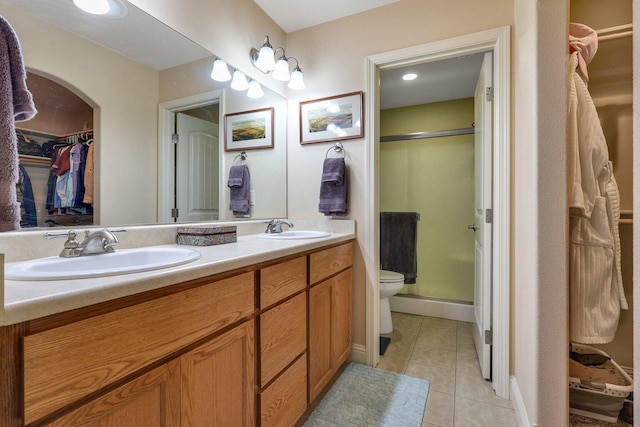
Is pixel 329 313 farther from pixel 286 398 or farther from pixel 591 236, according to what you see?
pixel 591 236

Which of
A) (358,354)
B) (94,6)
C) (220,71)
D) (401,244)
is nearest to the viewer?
(94,6)

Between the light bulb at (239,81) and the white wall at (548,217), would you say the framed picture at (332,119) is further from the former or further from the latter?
the white wall at (548,217)

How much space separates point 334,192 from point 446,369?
1322 millimetres

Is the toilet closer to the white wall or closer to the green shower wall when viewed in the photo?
the green shower wall

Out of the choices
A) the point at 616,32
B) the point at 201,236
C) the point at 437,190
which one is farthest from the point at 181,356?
the point at 437,190

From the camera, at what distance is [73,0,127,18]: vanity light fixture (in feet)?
3.53

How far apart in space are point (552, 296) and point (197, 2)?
211cm

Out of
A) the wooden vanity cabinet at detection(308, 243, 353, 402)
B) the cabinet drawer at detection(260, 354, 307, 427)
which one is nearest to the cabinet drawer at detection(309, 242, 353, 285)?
the wooden vanity cabinet at detection(308, 243, 353, 402)

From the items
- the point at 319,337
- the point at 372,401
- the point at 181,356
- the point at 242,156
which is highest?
the point at 242,156

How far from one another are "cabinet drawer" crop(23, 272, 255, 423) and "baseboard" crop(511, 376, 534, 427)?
1.38 meters

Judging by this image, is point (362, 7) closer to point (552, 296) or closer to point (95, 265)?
point (552, 296)

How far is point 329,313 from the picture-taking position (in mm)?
1572

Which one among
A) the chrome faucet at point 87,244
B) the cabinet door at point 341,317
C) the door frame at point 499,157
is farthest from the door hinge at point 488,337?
the chrome faucet at point 87,244

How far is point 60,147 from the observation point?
1014mm
